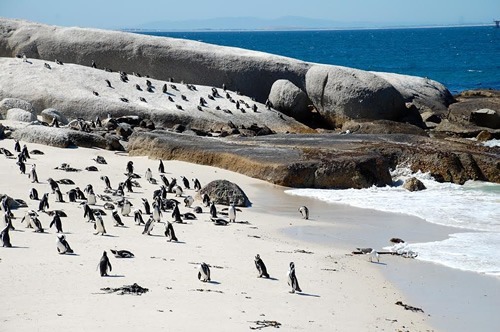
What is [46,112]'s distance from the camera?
29.2 meters

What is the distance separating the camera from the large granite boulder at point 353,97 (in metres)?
33.7

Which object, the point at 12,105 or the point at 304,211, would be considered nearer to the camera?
the point at 304,211

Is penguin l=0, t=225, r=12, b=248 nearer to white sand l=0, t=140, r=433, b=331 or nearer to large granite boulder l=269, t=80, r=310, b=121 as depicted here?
white sand l=0, t=140, r=433, b=331

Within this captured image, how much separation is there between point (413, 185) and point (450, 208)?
2386 mm

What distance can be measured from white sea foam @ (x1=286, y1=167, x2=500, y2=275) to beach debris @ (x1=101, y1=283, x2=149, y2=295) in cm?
547

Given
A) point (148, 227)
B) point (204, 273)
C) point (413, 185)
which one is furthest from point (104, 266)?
point (413, 185)

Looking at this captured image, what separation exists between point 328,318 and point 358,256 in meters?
4.13

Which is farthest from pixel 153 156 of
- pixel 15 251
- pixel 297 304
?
pixel 297 304

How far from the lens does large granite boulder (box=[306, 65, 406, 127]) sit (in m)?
33.7

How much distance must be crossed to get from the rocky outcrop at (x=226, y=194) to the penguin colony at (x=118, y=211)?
27 centimetres

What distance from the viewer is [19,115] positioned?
1144 inches

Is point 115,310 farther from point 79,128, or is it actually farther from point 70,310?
point 79,128

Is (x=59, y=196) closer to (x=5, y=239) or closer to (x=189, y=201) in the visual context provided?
(x=189, y=201)

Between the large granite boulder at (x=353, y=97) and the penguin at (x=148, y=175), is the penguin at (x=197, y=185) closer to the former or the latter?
the penguin at (x=148, y=175)
